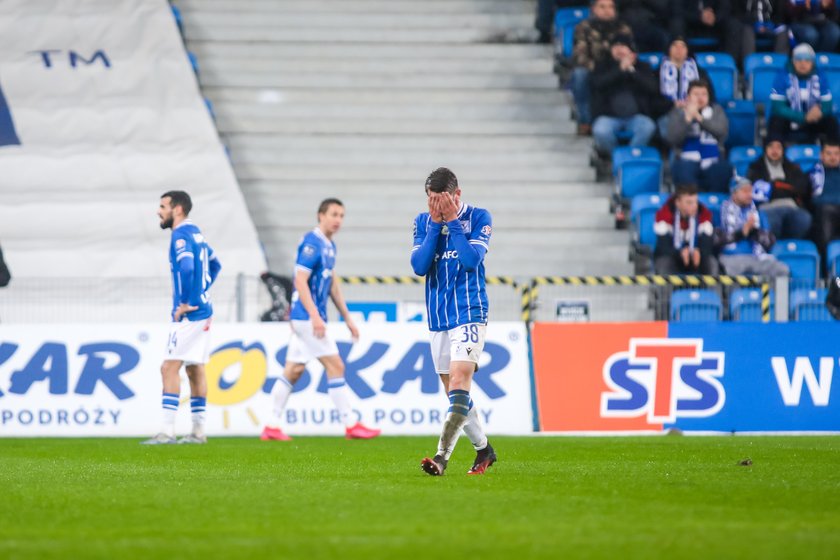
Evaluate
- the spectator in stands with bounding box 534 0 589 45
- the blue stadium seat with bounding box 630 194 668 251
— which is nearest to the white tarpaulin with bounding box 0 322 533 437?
the blue stadium seat with bounding box 630 194 668 251

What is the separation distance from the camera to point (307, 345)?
→ 13570 mm

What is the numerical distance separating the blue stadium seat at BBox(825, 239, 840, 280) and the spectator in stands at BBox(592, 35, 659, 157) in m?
3.01

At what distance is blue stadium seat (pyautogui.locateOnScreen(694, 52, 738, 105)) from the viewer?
21172mm

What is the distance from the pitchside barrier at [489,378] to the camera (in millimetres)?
14594

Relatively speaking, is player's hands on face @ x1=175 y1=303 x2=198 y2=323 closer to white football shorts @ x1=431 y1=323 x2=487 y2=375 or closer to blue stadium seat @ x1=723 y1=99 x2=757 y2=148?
white football shorts @ x1=431 y1=323 x2=487 y2=375

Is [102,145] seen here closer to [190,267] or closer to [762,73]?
[190,267]

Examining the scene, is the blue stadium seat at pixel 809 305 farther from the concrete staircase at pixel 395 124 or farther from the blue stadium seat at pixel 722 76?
the blue stadium seat at pixel 722 76

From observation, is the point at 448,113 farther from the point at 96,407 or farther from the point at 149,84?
the point at 96,407

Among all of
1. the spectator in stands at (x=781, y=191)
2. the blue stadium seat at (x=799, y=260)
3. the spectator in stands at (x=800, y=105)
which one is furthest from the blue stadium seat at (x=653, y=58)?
the blue stadium seat at (x=799, y=260)

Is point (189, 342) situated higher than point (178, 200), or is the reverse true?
point (178, 200)

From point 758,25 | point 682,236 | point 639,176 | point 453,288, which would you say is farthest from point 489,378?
point 758,25

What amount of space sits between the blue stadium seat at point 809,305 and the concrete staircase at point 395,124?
3798 millimetres

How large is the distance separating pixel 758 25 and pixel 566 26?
3217 mm

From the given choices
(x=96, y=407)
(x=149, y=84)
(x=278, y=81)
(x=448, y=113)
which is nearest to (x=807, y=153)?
(x=448, y=113)
